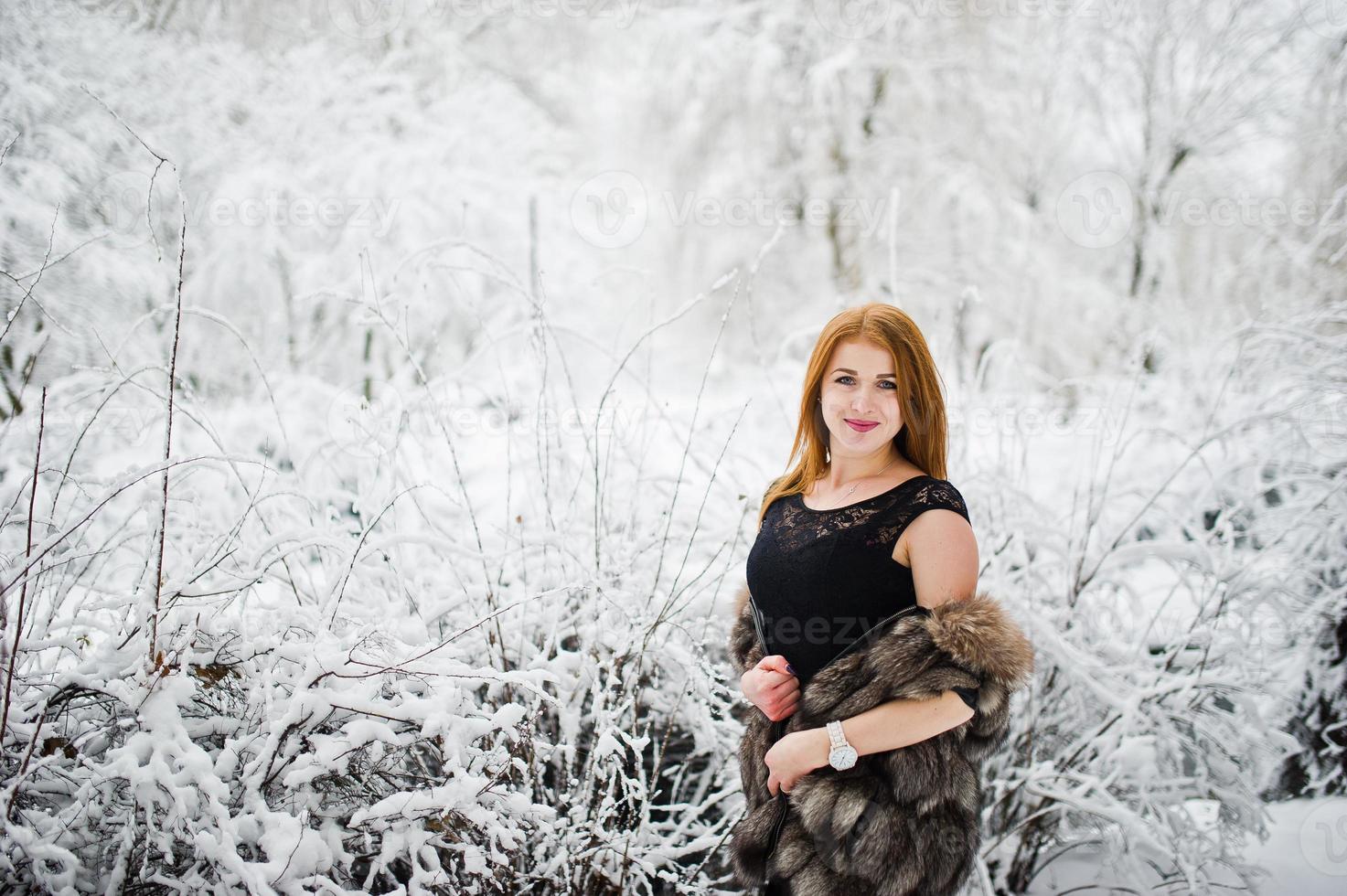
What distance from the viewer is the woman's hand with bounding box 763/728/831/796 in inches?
43.6

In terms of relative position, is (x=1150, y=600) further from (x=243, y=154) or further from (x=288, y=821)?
(x=243, y=154)

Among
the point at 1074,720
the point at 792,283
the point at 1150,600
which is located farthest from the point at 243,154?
the point at 1150,600

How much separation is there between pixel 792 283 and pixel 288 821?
8465 mm

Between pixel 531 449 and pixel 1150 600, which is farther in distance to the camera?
pixel 1150 600

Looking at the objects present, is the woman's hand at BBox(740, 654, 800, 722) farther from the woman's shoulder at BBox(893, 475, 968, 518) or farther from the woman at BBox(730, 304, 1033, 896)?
the woman's shoulder at BBox(893, 475, 968, 518)

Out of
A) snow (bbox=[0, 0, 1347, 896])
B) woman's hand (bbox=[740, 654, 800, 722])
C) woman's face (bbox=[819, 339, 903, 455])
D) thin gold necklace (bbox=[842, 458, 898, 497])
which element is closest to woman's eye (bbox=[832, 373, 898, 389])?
woman's face (bbox=[819, 339, 903, 455])

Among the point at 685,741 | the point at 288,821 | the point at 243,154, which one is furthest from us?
the point at 243,154

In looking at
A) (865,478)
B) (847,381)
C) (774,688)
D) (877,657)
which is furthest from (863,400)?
(774,688)

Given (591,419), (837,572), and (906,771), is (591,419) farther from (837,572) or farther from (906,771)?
(906,771)

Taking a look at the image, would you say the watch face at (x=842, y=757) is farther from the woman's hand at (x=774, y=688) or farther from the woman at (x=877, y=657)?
the woman's hand at (x=774, y=688)

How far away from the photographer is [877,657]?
1.09 meters

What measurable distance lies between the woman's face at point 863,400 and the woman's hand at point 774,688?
437 millimetres

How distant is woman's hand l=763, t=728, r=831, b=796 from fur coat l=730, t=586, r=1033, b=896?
3 cm

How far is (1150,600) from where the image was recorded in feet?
13.4
